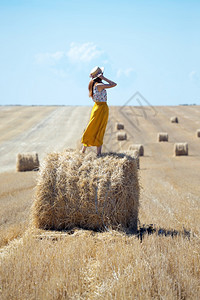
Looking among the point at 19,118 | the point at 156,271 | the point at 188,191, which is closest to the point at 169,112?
the point at 19,118

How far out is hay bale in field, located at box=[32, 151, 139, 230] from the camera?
5914mm

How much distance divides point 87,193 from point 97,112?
1.65 metres

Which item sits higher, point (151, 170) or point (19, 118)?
point (19, 118)

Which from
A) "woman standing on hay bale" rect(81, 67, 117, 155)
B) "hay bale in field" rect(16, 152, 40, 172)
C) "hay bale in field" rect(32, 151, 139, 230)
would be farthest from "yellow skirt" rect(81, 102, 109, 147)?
"hay bale in field" rect(16, 152, 40, 172)

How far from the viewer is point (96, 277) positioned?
3.87 meters

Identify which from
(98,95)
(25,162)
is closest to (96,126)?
(98,95)

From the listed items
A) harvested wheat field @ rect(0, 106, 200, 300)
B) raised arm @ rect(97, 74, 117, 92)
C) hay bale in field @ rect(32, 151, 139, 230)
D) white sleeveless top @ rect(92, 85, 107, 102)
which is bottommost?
harvested wheat field @ rect(0, 106, 200, 300)

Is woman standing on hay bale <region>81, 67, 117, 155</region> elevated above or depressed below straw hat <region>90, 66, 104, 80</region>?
below

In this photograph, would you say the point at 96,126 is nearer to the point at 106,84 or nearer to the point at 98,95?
the point at 98,95

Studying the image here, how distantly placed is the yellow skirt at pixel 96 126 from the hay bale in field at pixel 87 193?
62 centimetres

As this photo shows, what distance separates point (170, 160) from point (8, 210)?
14.4m

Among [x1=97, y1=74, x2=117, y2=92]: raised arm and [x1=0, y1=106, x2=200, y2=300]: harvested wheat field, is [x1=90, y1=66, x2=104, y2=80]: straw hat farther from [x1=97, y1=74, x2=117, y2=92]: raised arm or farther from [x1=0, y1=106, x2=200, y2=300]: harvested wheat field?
[x1=0, y1=106, x2=200, y2=300]: harvested wheat field

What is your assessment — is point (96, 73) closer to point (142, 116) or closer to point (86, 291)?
point (86, 291)

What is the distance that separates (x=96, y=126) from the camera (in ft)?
22.6
